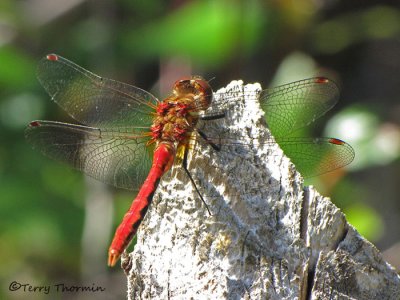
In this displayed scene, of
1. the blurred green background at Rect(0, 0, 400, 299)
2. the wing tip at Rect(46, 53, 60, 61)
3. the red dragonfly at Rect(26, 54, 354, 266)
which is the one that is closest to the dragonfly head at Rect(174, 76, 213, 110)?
the red dragonfly at Rect(26, 54, 354, 266)

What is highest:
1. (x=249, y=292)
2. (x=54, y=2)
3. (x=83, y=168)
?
(x=54, y=2)

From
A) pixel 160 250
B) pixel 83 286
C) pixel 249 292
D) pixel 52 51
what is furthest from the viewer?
pixel 52 51

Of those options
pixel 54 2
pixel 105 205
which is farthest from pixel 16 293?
pixel 54 2

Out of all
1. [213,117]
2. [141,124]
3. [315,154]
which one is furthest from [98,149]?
[315,154]

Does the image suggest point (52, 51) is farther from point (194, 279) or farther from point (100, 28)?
point (194, 279)

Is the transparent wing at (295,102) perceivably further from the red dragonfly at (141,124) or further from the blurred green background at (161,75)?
the blurred green background at (161,75)

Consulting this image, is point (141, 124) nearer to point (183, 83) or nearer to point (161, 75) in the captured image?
point (183, 83)
